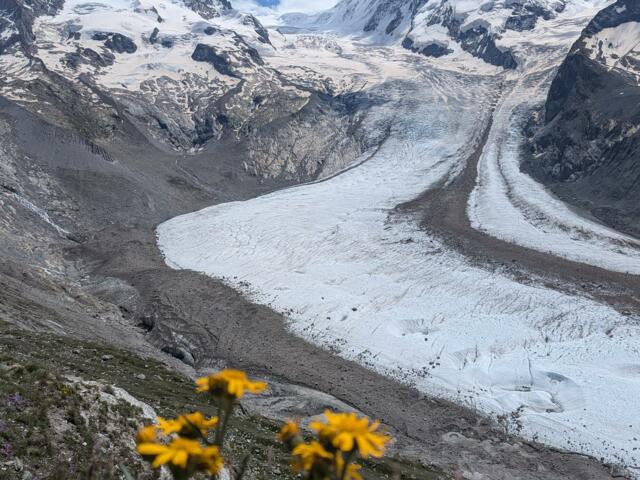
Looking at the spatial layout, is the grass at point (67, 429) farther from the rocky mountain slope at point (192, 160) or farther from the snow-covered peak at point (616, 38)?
the snow-covered peak at point (616, 38)

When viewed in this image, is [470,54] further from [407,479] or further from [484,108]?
[407,479]

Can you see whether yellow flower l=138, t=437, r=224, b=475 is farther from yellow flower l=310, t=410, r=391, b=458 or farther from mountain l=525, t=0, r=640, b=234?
mountain l=525, t=0, r=640, b=234

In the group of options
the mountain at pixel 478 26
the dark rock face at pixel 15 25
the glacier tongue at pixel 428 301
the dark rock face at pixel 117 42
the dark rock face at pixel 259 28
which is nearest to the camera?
the glacier tongue at pixel 428 301

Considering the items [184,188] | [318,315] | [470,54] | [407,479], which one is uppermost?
[470,54]

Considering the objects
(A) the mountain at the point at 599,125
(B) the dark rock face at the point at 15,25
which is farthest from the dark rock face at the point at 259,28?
(A) the mountain at the point at 599,125

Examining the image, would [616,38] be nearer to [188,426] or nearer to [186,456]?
[188,426]

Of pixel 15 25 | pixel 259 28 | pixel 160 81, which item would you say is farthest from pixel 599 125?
pixel 259 28

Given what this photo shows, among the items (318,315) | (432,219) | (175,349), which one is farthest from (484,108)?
(175,349)

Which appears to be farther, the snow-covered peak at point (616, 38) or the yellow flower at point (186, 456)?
the snow-covered peak at point (616, 38)
